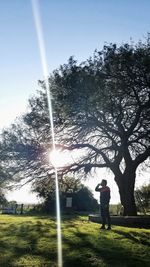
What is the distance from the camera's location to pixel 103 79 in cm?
2712

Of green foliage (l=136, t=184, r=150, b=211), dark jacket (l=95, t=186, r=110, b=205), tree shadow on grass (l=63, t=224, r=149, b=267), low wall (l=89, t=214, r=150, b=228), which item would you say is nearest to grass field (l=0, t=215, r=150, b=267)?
tree shadow on grass (l=63, t=224, r=149, b=267)

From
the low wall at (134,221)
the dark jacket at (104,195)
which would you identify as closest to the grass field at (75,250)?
the dark jacket at (104,195)

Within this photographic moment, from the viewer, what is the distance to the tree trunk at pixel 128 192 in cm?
3000

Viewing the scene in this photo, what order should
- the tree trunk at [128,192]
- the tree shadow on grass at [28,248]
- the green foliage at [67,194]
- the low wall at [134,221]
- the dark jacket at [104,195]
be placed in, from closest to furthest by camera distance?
the tree shadow on grass at [28,248] < the dark jacket at [104,195] < the low wall at [134,221] < the tree trunk at [128,192] < the green foliage at [67,194]

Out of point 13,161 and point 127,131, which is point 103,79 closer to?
point 127,131

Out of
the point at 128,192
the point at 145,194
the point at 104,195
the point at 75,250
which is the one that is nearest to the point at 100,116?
the point at 128,192

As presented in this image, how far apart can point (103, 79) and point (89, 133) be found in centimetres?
615

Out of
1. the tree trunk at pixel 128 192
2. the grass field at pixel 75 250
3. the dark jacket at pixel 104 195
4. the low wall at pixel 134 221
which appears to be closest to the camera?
the grass field at pixel 75 250

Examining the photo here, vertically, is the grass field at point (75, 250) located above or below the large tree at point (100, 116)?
below

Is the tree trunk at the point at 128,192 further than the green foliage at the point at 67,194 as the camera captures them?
No

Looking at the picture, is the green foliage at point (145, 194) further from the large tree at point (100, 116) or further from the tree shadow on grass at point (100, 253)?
the tree shadow on grass at point (100, 253)

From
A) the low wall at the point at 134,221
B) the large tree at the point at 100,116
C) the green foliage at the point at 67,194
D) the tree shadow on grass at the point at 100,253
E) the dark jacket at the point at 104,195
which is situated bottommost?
the tree shadow on grass at the point at 100,253

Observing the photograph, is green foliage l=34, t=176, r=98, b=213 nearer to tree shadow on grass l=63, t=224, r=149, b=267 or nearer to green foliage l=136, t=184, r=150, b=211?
green foliage l=136, t=184, r=150, b=211

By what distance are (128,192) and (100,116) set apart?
6128mm
